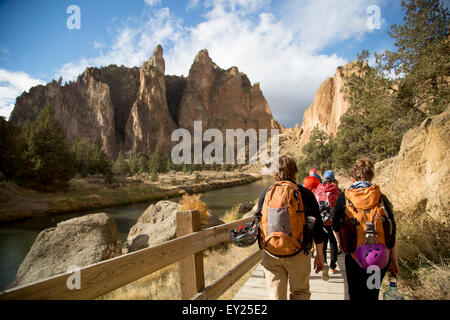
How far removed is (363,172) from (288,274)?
3.82 feet

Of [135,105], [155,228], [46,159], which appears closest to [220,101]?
[135,105]

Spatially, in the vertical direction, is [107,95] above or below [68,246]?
above

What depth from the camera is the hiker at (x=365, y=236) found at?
2145 mm

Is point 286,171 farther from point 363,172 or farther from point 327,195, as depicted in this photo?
point 327,195

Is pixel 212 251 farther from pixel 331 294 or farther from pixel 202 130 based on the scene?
pixel 202 130

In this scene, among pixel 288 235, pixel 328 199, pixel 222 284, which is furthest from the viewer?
pixel 328 199

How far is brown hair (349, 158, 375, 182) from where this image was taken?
8.00ft

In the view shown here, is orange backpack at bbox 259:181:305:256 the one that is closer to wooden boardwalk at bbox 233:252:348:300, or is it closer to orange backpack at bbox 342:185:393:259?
orange backpack at bbox 342:185:393:259

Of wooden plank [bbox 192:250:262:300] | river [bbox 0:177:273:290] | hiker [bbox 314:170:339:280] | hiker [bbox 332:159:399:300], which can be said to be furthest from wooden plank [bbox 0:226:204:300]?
river [bbox 0:177:273:290]

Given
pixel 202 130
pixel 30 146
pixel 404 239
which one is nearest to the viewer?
pixel 404 239

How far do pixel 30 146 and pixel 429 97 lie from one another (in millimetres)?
35985

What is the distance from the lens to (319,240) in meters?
2.29

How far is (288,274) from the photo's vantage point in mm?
2248
